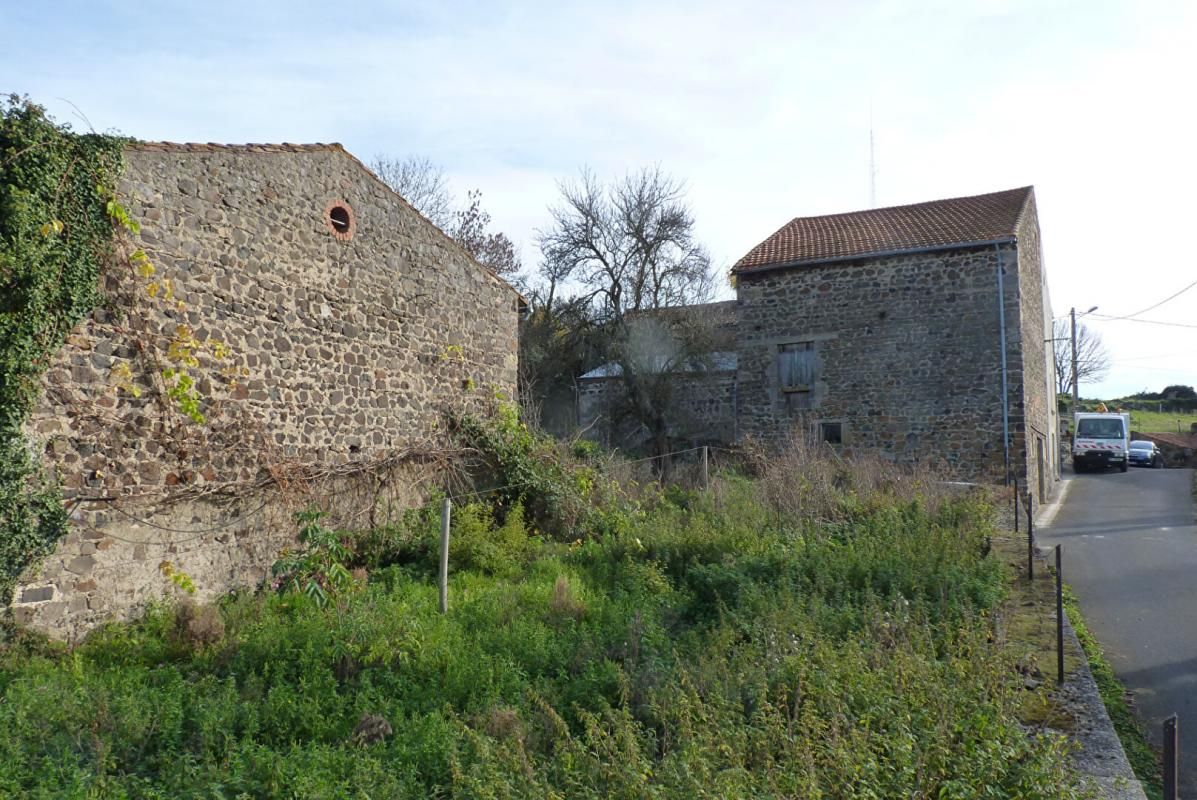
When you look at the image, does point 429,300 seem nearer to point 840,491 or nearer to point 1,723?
point 840,491

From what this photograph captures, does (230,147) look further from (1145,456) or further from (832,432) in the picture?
(1145,456)

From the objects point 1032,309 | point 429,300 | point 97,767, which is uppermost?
point 1032,309

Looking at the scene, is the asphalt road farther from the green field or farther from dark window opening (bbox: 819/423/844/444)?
the green field

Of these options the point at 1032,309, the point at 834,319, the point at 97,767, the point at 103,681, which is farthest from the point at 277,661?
the point at 1032,309

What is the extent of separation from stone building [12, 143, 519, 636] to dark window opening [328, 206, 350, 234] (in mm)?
28

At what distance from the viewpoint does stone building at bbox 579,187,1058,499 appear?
60.3ft

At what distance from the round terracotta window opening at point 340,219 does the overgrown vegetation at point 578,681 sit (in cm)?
383

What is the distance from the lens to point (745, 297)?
21.6 meters

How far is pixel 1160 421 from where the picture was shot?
49.4 meters

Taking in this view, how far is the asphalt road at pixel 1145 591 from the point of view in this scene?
6.13m

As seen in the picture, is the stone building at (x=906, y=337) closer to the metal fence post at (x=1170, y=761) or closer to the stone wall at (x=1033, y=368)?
the stone wall at (x=1033, y=368)

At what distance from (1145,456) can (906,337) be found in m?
19.7

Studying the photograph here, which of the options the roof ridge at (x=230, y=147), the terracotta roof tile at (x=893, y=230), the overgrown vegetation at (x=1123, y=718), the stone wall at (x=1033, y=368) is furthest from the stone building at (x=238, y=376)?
the stone wall at (x=1033, y=368)

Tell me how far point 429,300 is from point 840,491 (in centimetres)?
697
